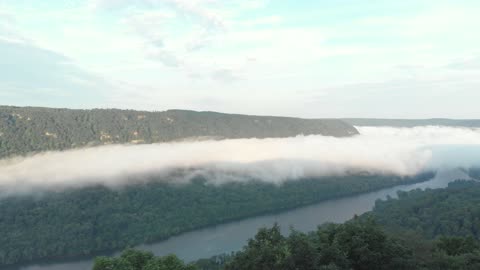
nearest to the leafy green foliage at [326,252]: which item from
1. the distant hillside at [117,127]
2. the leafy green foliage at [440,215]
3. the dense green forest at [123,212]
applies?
the leafy green foliage at [440,215]

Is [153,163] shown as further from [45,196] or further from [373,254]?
[373,254]

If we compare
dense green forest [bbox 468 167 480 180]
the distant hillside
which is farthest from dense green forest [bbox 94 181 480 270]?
dense green forest [bbox 468 167 480 180]

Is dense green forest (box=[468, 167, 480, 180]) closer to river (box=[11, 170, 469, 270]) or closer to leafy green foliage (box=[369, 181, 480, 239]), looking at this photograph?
river (box=[11, 170, 469, 270])

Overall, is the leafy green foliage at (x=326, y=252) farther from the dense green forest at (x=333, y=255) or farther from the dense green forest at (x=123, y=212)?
the dense green forest at (x=123, y=212)

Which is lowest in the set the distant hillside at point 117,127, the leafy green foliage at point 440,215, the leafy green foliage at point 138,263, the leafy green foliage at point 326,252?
the leafy green foliage at point 440,215

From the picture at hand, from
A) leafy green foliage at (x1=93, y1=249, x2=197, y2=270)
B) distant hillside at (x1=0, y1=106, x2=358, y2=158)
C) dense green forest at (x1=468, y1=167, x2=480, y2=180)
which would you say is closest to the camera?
leafy green foliage at (x1=93, y1=249, x2=197, y2=270)

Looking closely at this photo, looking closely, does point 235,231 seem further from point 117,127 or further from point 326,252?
point 117,127
